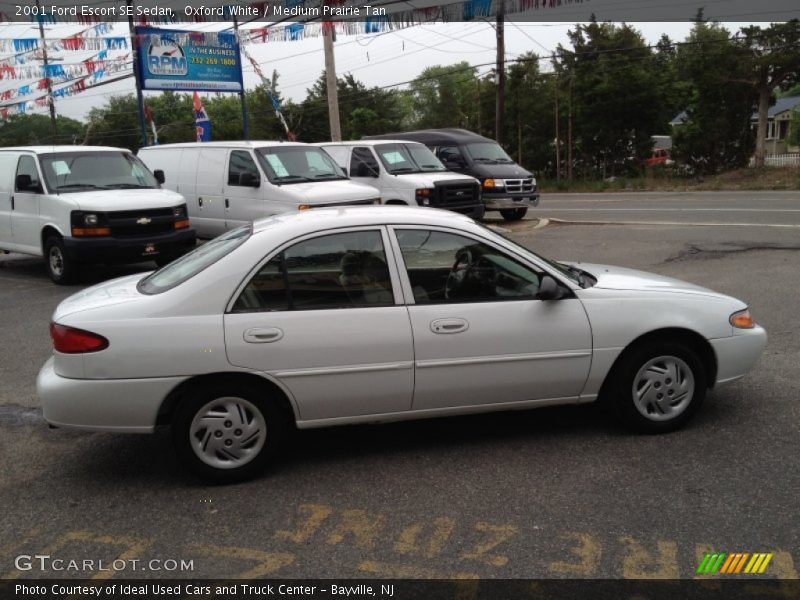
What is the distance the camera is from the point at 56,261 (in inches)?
469

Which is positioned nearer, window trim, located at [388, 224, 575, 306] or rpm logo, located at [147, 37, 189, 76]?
window trim, located at [388, 224, 575, 306]

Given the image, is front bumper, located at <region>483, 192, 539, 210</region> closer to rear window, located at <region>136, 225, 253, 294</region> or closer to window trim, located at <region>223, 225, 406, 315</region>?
rear window, located at <region>136, 225, 253, 294</region>

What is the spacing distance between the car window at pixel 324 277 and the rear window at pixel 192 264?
37cm

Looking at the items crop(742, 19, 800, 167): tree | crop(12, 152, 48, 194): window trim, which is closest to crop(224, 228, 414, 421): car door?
crop(12, 152, 48, 194): window trim

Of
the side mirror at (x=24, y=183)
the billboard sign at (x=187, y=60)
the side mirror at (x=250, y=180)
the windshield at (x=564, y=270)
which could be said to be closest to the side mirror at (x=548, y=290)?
the windshield at (x=564, y=270)

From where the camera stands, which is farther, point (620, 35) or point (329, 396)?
point (620, 35)

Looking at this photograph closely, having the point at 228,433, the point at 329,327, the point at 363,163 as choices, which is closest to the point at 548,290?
the point at 329,327

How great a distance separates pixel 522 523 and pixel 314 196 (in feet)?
30.0

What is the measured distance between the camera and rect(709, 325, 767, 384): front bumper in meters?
5.00

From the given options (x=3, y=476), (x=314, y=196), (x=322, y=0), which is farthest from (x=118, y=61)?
(x=3, y=476)

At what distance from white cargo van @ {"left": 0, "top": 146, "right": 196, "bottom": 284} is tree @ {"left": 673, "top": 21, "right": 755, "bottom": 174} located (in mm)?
28682

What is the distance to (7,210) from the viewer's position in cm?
1265

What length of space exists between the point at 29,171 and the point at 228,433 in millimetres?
9682
